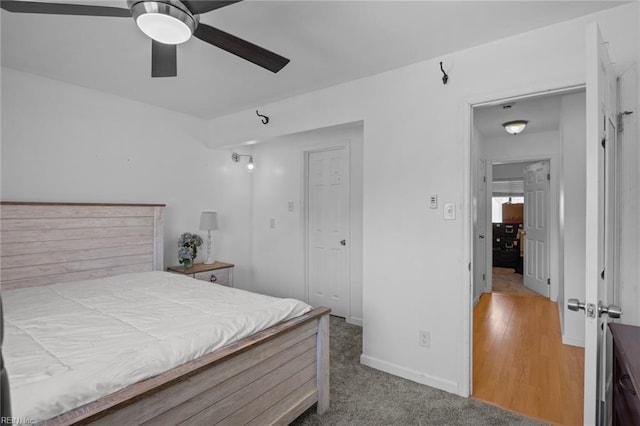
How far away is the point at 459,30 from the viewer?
6.84ft

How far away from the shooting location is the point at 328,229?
160 inches

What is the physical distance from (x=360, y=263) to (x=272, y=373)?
2137mm

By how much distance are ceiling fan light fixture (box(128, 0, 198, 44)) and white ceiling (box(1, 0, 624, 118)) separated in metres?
0.49

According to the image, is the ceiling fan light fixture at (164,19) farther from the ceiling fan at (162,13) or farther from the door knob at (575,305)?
the door knob at (575,305)

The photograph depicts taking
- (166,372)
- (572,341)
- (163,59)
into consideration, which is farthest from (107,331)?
(572,341)

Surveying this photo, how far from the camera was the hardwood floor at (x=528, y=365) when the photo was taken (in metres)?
2.21

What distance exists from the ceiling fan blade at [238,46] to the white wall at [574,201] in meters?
3.14

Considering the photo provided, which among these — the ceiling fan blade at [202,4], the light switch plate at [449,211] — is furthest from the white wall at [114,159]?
the light switch plate at [449,211]

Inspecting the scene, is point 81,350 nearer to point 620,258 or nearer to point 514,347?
point 620,258

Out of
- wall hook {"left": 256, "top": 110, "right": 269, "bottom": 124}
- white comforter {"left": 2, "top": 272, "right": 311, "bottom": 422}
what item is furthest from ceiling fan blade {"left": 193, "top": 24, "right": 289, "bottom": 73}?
wall hook {"left": 256, "top": 110, "right": 269, "bottom": 124}

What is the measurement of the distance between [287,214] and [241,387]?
285 centimetres

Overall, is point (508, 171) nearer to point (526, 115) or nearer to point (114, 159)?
point (526, 115)

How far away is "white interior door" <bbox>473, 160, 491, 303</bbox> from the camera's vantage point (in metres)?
4.63

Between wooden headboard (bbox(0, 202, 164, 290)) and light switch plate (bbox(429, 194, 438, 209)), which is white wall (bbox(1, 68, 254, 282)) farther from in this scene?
light switch plate (bbox(429, 194, 438, 209))
